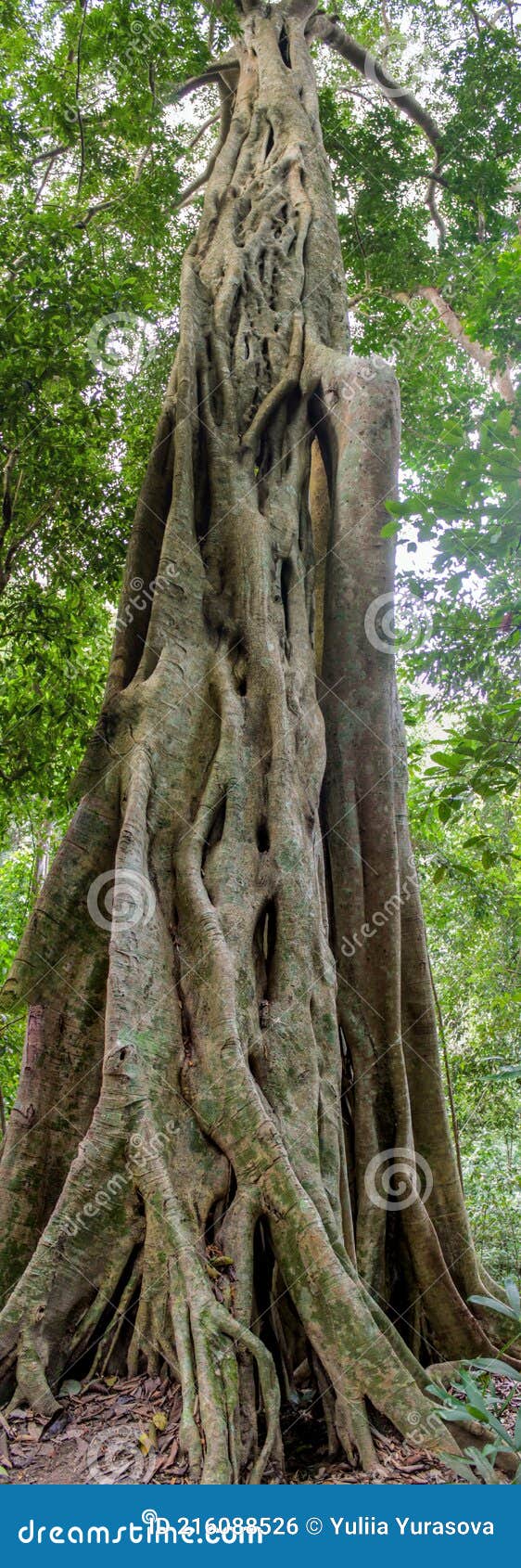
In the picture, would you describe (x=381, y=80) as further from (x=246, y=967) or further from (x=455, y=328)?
(x=246, y=967)

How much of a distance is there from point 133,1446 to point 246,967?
128 cm

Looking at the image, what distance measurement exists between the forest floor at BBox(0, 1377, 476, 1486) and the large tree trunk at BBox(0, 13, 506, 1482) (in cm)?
6

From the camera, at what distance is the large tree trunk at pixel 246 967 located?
234 cm

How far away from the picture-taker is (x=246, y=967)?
2971 millimetres

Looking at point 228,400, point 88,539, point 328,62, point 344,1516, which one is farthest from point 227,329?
point 328,62

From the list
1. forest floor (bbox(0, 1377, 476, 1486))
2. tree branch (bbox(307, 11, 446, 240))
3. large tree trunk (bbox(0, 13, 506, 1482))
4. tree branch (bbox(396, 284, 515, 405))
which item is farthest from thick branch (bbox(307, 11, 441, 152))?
forest floor (bbox(0, 1377, 476, 1486))

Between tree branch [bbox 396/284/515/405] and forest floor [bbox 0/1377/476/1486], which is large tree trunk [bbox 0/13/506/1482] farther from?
tree branch [bbox 396/284/515/405]

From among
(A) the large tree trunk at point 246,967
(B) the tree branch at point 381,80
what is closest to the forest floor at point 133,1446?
(A) the large tree trunk at point 246,967

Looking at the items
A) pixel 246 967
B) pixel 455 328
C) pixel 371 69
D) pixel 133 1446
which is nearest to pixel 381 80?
pixel 371 69

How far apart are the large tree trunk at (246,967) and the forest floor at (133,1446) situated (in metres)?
0.06

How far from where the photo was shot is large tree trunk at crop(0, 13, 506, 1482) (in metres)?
2.34

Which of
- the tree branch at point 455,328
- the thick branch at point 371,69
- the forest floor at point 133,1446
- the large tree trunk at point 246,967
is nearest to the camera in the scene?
the forest floor at point 133,1446

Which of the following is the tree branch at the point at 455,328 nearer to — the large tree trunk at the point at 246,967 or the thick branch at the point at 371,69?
the thick branch at the point at 371,69

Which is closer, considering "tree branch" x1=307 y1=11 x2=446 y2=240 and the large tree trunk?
the large tree trunk
